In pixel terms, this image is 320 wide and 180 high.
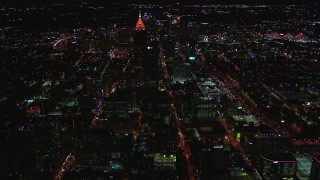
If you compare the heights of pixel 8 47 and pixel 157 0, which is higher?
pixel 157 0

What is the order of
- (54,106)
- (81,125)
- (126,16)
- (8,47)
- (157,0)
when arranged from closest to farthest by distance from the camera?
(81,125)
(54,106)
(8,47)
(126,16)
(157,0)

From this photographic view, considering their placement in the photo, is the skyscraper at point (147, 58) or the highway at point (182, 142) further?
the skyscraper at point (147, 58)

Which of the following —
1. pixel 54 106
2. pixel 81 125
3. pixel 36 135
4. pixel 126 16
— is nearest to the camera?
pixel 36 135

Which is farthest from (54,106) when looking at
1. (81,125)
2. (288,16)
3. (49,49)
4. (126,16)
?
(288,16)

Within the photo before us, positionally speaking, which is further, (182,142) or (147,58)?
(147,58)

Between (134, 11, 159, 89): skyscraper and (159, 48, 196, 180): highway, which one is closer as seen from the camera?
(159, 48, 196, 180): highway

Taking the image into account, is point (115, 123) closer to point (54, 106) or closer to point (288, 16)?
point (54, 106)

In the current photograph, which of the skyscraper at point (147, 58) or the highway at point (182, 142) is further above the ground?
the skyscraper at point (147, 58)

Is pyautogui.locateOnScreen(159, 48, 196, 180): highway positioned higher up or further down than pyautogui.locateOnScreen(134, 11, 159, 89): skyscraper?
further down

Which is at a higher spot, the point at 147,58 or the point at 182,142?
the point at 147,58

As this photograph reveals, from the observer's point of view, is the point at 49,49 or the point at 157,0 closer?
the point at 49,49
